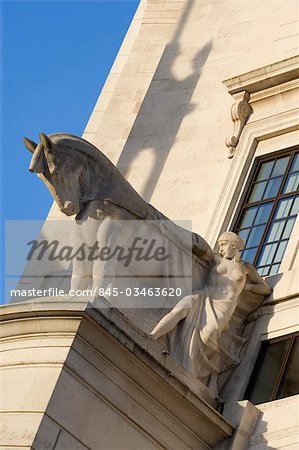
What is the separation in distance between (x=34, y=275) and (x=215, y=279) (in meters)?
4.29

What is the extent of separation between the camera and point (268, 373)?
746 inches

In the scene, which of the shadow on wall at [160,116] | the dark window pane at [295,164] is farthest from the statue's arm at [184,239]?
the shadow on wall at [160,116]

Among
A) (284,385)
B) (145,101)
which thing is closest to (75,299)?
(284,385)

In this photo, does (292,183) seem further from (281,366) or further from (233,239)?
(281,366)

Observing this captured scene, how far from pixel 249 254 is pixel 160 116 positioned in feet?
12.3

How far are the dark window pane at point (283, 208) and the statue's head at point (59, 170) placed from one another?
358cm

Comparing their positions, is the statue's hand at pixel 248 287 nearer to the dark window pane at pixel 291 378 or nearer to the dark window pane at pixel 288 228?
the dark window pane at pixel 291 378

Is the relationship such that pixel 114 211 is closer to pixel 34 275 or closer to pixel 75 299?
pixel 75 299

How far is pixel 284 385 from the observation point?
18625 mm

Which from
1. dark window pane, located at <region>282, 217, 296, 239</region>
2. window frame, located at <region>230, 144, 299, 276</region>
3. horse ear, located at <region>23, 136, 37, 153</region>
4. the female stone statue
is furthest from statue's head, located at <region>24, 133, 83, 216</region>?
dark window pane, located at <region>282, 217, 296, 239</region>

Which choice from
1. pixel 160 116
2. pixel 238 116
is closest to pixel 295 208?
pixel 238 116

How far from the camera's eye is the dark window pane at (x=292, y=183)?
21.3 meters

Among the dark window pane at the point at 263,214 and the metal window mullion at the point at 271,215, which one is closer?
the metal window mullion at the point at 271,215

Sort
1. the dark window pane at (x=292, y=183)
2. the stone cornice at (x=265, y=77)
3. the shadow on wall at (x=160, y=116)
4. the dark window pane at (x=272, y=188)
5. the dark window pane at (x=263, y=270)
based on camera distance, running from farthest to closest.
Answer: the shadow on wall at (x=160, y=116)
the stone cornice at (x=265, y=77)
the dark window pane at (x=272, y=188)
the dark window pane at (x=292, y=183)
the dark window pane at (x=263, y=270)
